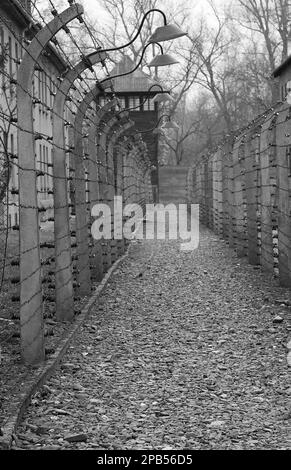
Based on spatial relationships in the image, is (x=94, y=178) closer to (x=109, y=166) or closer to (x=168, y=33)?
(x=109, y=166)

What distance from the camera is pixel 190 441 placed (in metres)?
5.28

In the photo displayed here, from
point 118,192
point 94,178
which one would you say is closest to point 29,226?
point 94,178

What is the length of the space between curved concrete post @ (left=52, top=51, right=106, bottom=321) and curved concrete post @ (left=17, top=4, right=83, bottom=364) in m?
1.90

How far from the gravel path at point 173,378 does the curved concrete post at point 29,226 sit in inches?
14.3

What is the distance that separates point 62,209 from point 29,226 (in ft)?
7.10

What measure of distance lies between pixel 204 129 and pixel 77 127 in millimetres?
83004

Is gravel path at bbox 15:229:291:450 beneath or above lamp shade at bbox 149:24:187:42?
Answer: beneath

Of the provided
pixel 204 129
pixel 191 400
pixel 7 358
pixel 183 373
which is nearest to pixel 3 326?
pixel 7 358

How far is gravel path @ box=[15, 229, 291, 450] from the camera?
543 cm

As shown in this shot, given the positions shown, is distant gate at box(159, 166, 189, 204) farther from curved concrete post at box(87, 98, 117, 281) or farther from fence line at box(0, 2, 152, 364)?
fence line at box(0, 2, 152, 364)

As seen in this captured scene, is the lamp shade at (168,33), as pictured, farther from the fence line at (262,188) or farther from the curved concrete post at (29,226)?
the curved concrete post at (29,226)

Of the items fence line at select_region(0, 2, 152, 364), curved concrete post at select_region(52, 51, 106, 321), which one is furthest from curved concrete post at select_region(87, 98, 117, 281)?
curved concrete post at select_region(52, 51, 106, 321)

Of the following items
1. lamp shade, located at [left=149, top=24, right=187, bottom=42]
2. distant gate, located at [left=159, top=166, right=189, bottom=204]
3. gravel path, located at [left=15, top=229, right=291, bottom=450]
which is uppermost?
lamp shade, located at [left=149, top=24, right=187, bottom=42]
